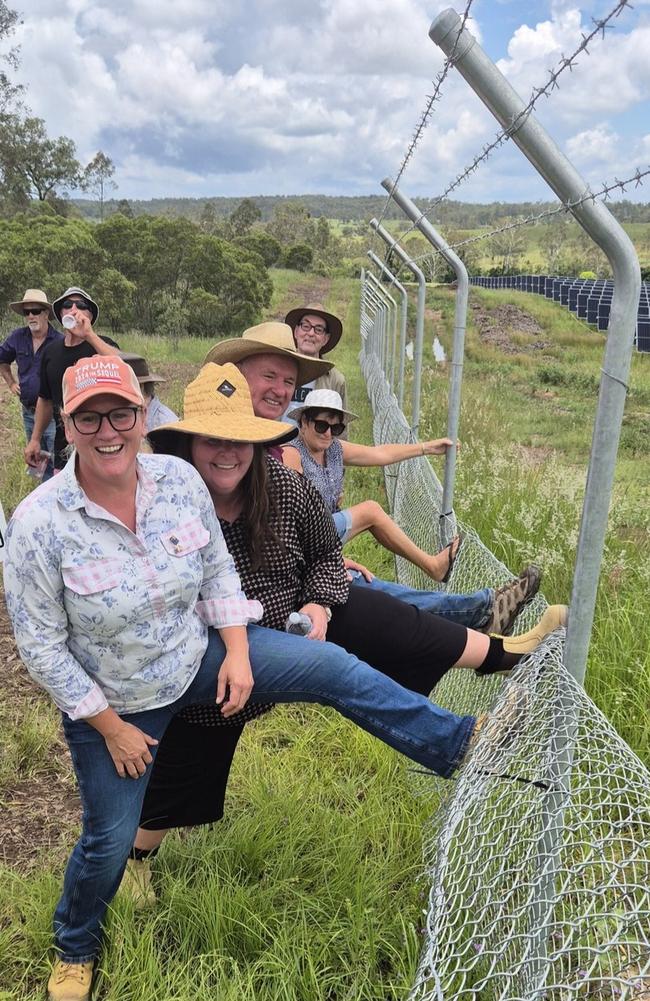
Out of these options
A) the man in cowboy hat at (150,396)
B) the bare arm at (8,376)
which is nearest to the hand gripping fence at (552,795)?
the man in cowboy hat at (150,396)

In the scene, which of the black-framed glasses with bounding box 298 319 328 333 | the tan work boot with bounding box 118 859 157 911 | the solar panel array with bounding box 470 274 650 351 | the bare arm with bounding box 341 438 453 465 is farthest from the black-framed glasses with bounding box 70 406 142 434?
the solar panel array with bounding box 470 274 650 351

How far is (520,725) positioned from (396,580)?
283cm

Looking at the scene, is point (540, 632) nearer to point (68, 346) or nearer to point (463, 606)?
point (463, 606)

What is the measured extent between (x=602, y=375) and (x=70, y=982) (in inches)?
75.6

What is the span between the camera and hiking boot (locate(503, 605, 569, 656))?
6.30 feet

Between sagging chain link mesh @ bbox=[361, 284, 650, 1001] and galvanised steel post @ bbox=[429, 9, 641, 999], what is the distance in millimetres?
11

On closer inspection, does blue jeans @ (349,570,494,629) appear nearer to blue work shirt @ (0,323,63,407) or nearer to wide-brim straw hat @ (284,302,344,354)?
wide-brim straw hat @ (284,302,344,354)

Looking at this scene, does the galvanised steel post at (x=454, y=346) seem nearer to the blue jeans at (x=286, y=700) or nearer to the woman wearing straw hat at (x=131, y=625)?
the woman wearing straw hat at (x=131, y=625)

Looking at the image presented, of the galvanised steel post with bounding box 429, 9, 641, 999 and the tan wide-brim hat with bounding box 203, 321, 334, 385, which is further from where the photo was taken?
the tan wide-brim hat with bounding box 203, 321, 334, 385

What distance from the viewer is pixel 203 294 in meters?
22.3

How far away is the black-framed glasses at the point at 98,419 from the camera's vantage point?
1.66m

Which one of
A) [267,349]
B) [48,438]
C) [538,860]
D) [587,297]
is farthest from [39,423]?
[587,297]

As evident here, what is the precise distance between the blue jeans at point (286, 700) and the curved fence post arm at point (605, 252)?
565 millimetres

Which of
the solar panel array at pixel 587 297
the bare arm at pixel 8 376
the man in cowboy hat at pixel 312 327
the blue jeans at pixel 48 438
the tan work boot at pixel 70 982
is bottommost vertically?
the tan work boot at pixel 70 982
